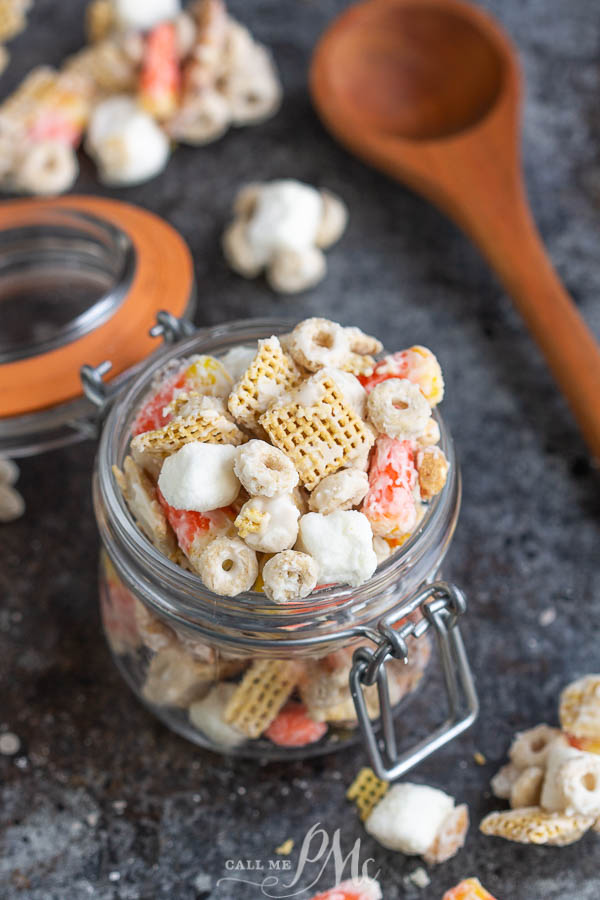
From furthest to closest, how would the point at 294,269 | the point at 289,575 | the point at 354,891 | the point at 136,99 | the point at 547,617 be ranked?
the point at 136,99 < the point at 294,269 < the point at 547,617 < the point at 354,891 < the point at 289,575

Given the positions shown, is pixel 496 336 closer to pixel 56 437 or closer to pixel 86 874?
pixel 56 437

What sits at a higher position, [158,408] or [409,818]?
[158,408]

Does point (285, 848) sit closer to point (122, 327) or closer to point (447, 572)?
point (447, 572)

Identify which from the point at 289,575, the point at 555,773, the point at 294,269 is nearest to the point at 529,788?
the point at 555,773

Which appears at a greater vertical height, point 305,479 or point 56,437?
point 305,479

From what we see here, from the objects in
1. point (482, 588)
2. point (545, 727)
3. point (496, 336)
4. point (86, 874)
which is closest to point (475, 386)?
point (496, 336)

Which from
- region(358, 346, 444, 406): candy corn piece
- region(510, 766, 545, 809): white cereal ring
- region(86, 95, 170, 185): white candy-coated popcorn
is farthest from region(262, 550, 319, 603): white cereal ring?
region(86, 95, 170, 185): white candy-coated popcorn

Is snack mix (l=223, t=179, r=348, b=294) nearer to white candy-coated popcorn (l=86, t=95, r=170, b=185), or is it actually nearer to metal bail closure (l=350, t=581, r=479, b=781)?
white candy-coated popcorn (l=86, t=95, r=170, b=185)
